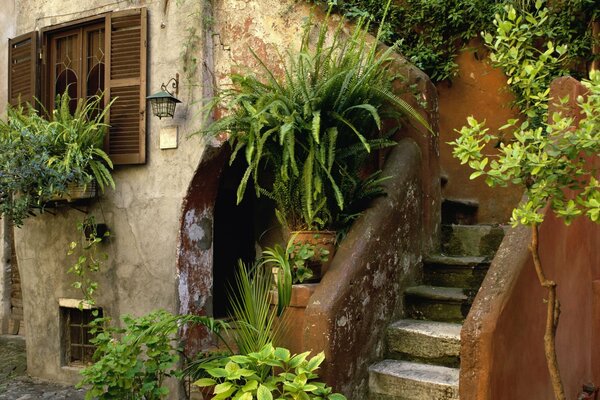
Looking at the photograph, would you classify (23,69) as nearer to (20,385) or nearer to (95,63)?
(95,63)

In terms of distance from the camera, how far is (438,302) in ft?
15.6

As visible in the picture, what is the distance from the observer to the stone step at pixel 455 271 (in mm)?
4855

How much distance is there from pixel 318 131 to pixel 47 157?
9.30 ft

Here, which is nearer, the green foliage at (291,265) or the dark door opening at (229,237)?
the green foliage at (291,265)

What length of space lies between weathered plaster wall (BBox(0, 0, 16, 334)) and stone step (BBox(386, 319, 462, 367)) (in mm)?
6193

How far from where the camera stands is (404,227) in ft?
15.9

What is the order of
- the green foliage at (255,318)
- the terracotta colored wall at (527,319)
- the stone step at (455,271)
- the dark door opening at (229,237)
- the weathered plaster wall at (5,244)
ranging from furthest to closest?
the weathered plaster wall at (5,244)
the dark door opening at (229,237)
the stone step at (455,271)
the green foliage at (255,318)
the terracotta colored wall at (527,319)

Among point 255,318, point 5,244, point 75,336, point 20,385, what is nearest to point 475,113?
point 255,318

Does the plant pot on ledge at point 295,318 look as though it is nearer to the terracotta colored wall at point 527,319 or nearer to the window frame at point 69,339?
the terracotta colored wall at point 527,319

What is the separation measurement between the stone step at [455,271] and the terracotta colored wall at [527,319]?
0.64m

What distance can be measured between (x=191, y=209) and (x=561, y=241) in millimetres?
3259

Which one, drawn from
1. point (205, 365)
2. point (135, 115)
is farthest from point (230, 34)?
point (205, 365)

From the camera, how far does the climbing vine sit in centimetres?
614

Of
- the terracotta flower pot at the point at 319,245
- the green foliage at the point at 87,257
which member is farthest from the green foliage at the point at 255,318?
the green foliage at the point at 87,257
